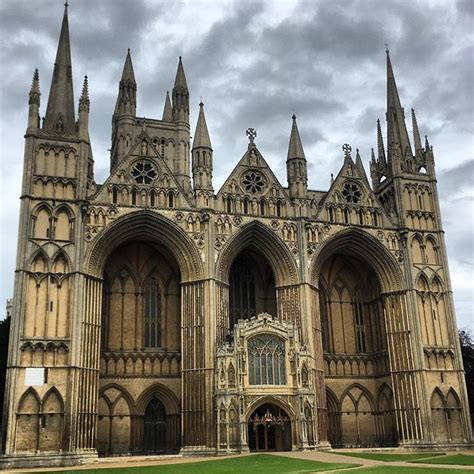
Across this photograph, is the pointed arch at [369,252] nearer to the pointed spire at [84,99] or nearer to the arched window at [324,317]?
the arched window at [324,317]

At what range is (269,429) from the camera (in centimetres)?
3947

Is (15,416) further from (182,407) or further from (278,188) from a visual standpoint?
(278,188)

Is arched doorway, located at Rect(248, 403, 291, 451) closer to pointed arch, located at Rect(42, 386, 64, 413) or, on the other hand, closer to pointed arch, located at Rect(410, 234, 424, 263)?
pointed arch, located at Rect(42, 386, 64, 413)

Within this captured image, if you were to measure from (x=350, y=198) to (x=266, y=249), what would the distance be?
7988 mm

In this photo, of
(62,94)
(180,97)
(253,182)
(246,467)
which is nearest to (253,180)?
(253,182)

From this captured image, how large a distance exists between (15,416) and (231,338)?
1352 cm

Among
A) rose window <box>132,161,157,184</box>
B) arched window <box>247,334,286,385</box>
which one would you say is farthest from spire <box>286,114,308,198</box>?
arched window <box>247,334,286,385</box>

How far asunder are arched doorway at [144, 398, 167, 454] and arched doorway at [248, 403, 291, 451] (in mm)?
6215

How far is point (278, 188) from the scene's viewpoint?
44344 mm

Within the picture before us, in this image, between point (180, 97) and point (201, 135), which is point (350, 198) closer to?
point (201, 135)

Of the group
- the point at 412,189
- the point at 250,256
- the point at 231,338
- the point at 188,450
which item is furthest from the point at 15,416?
the point at 412,189

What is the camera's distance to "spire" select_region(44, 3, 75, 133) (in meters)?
41.7

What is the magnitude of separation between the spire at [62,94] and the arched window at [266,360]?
18.7 m

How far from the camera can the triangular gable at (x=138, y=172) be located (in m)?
41.1
